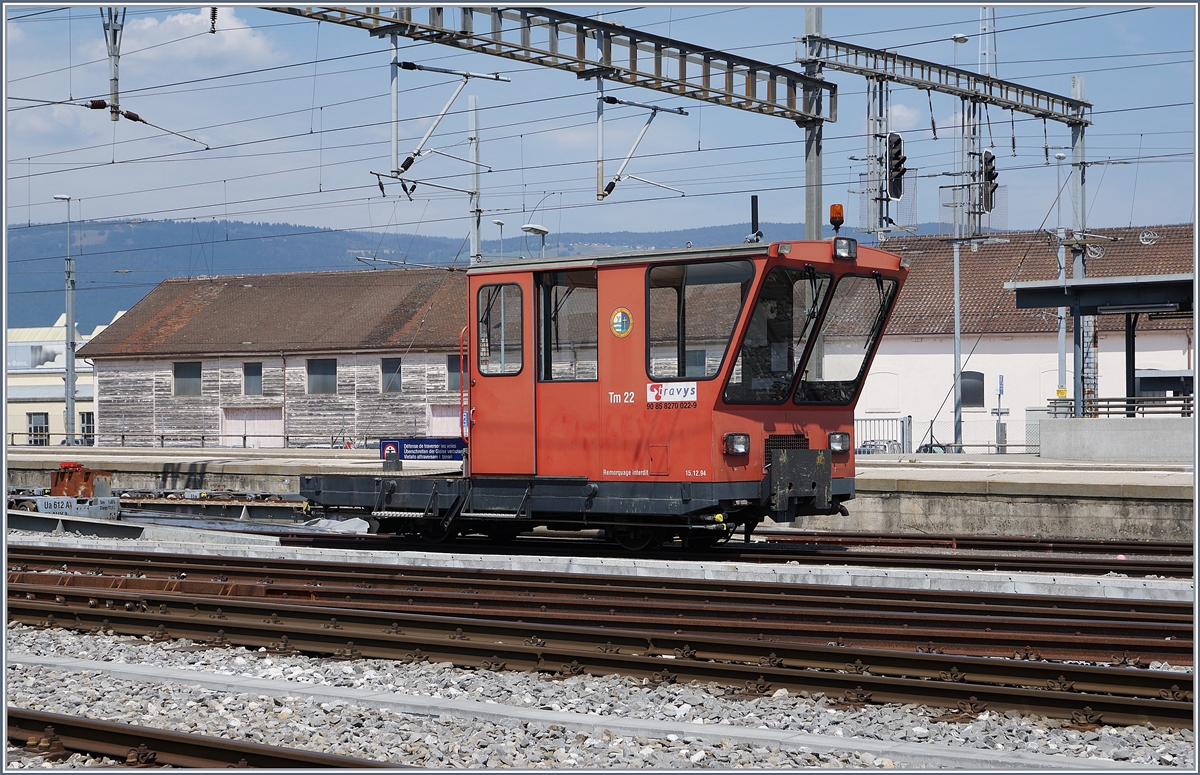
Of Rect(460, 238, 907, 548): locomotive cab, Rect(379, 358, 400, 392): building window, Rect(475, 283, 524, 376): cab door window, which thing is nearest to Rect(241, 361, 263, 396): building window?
Rect(379, 358, 400, 392): building window

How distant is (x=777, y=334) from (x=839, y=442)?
65.7 inches

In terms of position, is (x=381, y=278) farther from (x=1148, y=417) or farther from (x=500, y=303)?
(x=500, y=303)

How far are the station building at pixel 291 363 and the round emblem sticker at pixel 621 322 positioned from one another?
32796 millimetres

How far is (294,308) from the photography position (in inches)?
2100

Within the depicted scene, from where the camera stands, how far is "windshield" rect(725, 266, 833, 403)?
40.0 ft

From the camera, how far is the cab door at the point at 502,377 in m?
13.1

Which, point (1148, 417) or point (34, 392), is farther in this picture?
point (34, 392)

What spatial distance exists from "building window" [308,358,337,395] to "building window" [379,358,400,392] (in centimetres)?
219

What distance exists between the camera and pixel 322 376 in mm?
48625

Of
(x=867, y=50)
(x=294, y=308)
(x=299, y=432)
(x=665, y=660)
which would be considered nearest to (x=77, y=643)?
(x=665, y=660)

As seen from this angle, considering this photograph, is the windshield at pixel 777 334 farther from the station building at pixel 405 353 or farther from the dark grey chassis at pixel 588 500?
the station building at pixel 405 353

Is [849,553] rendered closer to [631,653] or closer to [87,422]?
[631,653]

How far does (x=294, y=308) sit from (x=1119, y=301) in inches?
1475

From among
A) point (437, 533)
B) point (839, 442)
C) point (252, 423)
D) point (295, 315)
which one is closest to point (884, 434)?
point (252, 423)
